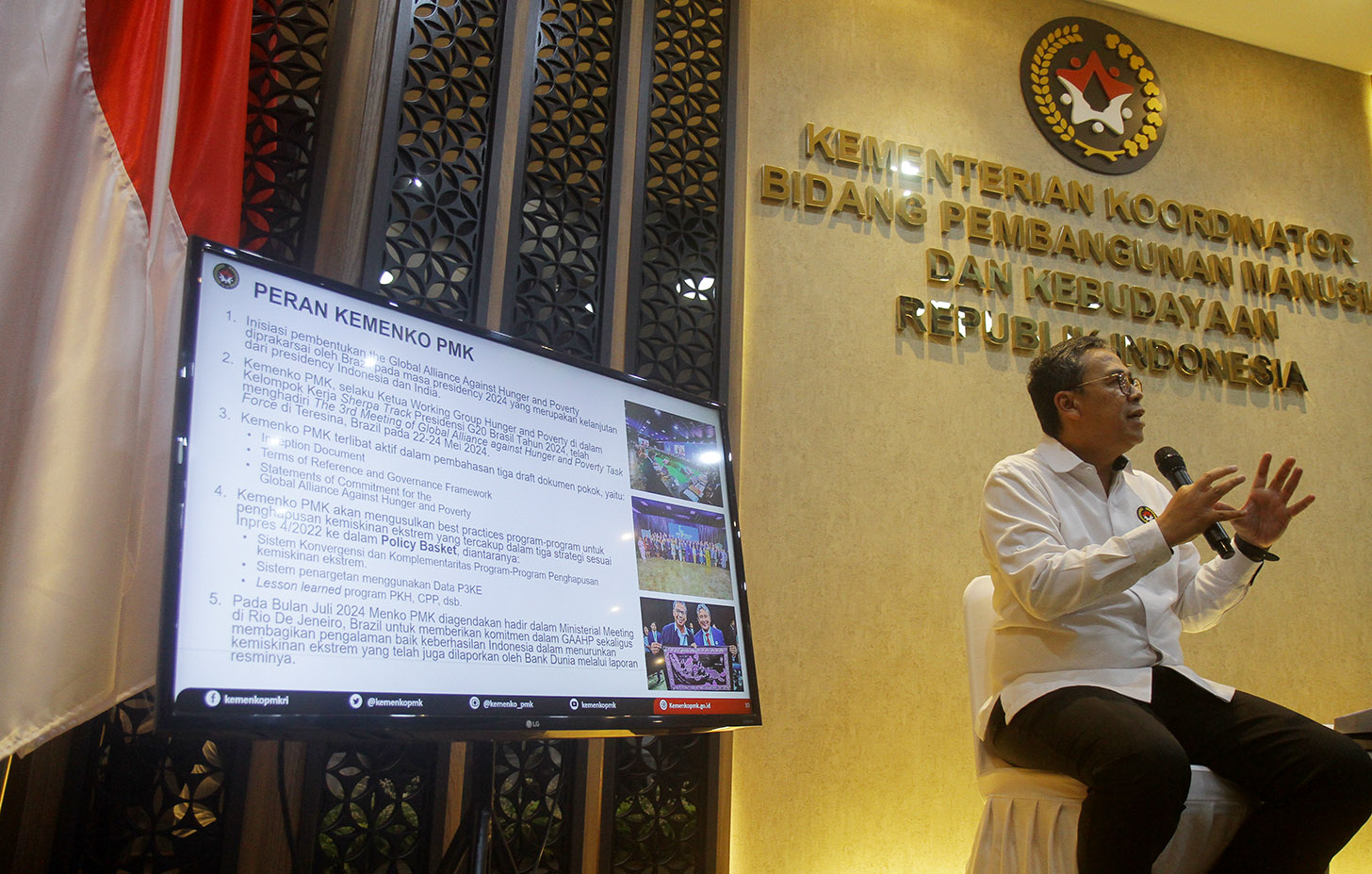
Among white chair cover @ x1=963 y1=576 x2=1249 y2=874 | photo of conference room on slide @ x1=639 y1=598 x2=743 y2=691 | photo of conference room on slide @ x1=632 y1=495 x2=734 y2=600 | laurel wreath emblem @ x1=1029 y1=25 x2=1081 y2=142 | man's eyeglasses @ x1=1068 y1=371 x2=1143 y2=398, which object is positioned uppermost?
laurel wreath emblem @ x1=1029 y1=25 x2=1081 y2=142

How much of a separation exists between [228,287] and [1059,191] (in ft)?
9.84

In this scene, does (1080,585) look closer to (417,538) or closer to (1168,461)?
(1168,461)

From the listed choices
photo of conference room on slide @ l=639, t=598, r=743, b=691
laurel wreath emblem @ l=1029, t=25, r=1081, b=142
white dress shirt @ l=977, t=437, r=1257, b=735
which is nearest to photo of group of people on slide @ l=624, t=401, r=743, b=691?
photo of conference room on slide @ l=639, t=598, r=743, b=691

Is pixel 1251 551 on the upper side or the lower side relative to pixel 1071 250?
lower

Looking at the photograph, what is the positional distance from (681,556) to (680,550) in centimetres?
1

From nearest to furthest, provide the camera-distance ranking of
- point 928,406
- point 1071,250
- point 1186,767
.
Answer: point 1186,767, point 928,406, point 1071,250

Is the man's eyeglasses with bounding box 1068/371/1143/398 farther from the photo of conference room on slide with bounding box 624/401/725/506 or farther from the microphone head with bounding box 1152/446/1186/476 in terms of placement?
the photo of conference room on slide with bounding box 624/401/725/506

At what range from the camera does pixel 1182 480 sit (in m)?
2.12

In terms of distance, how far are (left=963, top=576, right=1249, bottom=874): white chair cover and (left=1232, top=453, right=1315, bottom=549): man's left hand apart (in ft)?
1.70

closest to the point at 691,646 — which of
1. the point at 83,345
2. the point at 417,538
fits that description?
the point at 417,538

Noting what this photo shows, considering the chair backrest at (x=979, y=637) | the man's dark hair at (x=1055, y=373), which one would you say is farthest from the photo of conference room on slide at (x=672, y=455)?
the man's dark hair at (x=1055, y=373)

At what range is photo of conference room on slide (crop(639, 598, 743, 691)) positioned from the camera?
1.72 m

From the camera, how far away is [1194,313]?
11.6ft

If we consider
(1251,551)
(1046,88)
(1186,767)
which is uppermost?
(1046,88)
